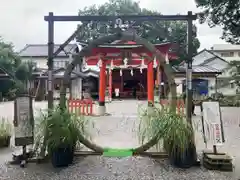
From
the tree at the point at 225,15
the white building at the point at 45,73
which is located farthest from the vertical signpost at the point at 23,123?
the white building at the point at 45,73

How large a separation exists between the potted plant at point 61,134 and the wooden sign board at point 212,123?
2.35 m

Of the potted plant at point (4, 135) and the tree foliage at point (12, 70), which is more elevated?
the tree foliage at point (12, 70)

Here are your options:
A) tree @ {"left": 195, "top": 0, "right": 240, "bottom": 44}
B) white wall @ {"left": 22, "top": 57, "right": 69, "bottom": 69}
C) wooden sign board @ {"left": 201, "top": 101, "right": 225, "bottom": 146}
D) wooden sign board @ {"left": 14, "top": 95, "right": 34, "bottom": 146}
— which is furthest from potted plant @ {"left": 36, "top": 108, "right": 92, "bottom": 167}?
white wall @ {"left": 22, "top": 57, "right": 69, "bottom": 69}

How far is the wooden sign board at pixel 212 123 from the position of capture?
4.94 metres

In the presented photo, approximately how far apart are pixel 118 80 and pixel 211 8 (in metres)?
18.0

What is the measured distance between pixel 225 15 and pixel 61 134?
10.1 m

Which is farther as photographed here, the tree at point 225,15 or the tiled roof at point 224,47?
the tiled roof at point 224,47

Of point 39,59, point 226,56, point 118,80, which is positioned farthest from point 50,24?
point 226,56

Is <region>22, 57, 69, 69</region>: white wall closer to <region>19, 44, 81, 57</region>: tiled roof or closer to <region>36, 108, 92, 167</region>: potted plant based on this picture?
<region>19, 44, 81, 57</region>: tiled roof

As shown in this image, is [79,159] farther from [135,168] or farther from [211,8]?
[211,8]

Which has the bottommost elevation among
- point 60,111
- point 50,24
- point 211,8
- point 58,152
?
point 58,152

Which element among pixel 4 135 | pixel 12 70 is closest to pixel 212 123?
pixel 4 135

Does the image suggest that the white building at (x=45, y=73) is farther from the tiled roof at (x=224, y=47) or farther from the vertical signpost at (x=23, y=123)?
the tiled roof at (x=224, y=47)

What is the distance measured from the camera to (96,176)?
438cm
